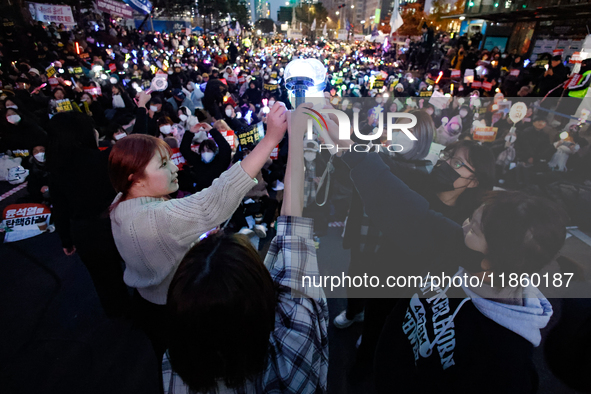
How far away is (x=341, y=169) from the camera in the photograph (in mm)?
3758

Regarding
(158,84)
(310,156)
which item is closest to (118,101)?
(158,84)

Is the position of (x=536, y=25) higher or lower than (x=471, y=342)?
higher

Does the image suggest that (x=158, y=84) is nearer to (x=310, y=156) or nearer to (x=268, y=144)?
(x=310, y=156)

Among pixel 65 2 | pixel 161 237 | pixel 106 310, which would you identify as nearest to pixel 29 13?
pixel 65 2

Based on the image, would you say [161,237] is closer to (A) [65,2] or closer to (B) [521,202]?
(B) [521,202]

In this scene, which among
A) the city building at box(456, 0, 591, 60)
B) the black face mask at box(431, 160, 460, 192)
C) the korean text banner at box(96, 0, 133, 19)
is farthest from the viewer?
the korean text banner at box(96, 0, 133, 19)

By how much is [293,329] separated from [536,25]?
22.4m

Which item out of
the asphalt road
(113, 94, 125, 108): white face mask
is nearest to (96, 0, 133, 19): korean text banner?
(113, 94, 125, 108): white face mask

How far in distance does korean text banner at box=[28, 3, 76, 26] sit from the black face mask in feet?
69.6

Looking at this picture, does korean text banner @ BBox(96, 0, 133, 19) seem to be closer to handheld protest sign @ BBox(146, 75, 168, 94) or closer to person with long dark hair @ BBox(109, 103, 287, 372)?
handheld protest sign @ BBox(146, 75, 168, 94)

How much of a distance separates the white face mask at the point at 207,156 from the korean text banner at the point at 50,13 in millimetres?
18215

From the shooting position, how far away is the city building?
12188 millimetres

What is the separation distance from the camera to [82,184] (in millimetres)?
2359

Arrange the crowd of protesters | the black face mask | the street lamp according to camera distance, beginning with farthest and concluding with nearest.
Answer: the street lamp, the black face mask, the crowd of protesters
